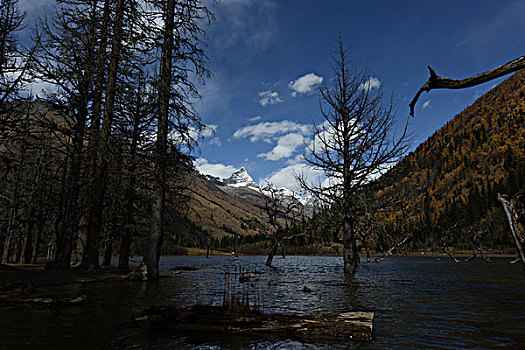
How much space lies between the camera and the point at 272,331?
6.10 metres

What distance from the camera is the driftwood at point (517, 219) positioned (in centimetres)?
245

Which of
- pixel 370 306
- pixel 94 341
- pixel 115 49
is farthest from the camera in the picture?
pixel 115 49

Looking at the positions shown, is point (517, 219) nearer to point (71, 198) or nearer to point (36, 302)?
point (36, 302)

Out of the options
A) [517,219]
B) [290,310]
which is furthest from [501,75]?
[290,310]

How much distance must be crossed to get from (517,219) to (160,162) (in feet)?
51.3

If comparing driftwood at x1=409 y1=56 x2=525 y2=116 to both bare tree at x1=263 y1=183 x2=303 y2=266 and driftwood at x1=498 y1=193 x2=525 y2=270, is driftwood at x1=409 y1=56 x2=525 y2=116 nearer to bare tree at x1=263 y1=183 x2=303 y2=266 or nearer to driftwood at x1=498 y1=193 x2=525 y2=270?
driftwood at x1=498 y1=193 x2=525 y2=270

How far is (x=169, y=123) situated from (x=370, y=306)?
13666mm

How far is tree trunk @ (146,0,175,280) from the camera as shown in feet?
53.5

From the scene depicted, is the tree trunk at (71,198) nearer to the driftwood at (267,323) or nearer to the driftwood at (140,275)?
the driftwood at (140,275)

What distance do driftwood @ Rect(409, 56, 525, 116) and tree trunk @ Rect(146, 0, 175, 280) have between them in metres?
14.9

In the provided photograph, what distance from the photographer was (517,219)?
260 centimetres

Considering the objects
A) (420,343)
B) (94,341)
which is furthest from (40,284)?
(420,343)

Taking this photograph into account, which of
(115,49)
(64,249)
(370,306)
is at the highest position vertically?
(115,49)

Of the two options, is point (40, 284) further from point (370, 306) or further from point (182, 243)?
point (182, 243)
